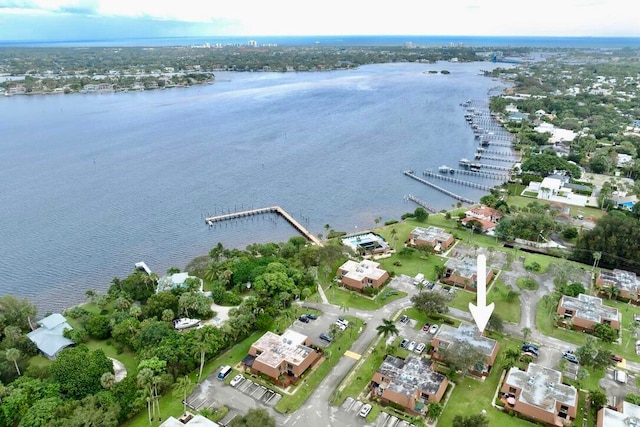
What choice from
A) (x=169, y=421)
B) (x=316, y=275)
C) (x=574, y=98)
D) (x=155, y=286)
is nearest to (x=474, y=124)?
(x=574, y=98)

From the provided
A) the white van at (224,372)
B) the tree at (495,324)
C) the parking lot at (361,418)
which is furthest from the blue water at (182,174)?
the parking lot at (361,418)

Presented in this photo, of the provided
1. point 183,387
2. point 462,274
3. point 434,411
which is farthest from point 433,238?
point 183,387

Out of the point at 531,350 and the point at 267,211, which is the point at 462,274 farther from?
the point at 267,211

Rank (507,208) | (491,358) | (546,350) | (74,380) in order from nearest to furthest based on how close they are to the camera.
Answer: (74,380) → (491,358) → (546,350) → (507,208)

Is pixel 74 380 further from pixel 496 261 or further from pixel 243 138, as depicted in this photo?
pixel 243 138

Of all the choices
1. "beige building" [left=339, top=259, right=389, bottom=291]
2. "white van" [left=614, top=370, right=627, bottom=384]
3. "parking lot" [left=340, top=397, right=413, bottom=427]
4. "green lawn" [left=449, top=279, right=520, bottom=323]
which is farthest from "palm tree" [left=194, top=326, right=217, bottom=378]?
"white van" [left=614, top=370, right=627, bottom=384]

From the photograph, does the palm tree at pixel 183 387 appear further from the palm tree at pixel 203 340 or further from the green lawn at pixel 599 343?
the green lawn at pixel 599 343
